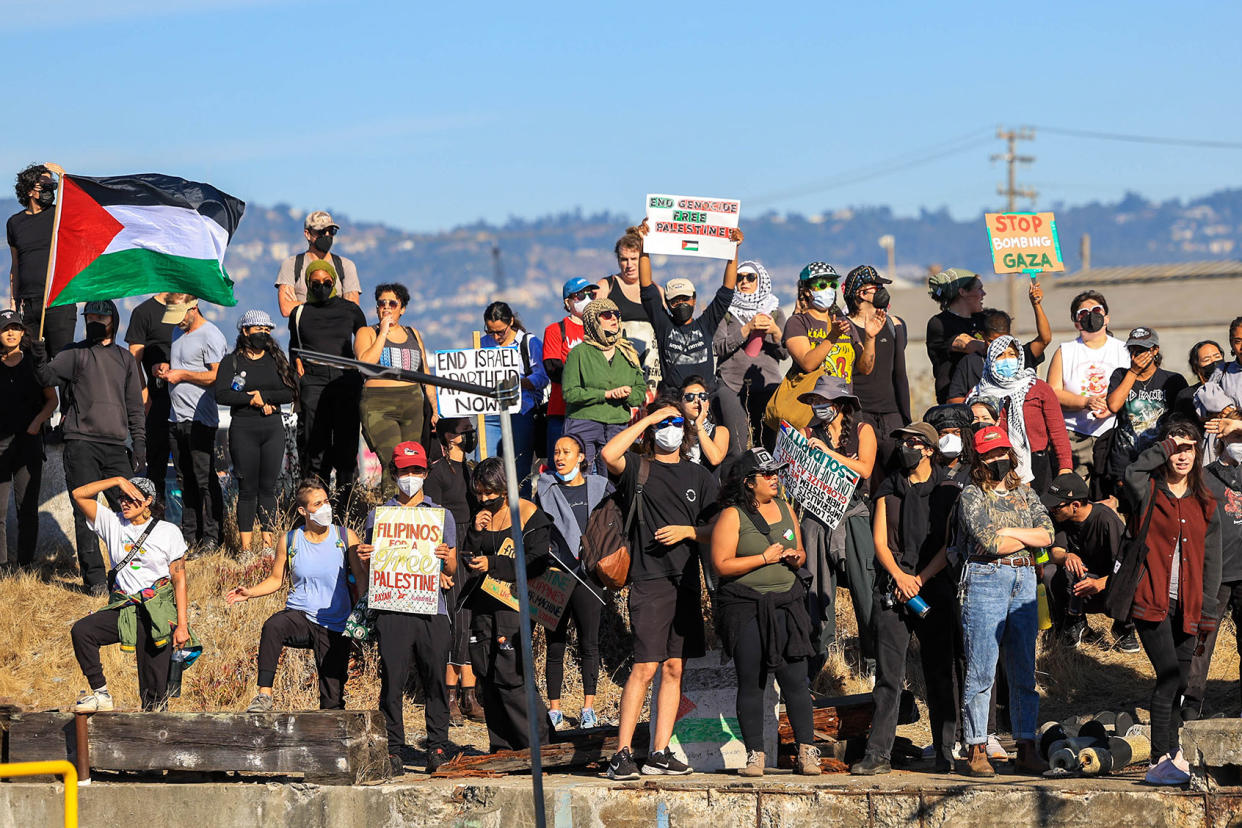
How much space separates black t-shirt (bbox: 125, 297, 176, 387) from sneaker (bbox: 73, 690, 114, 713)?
4.38 meters

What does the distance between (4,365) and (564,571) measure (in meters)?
5.71

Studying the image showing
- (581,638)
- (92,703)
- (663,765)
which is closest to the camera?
(663,765)

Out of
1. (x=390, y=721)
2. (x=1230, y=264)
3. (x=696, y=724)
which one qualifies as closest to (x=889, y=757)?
(x=696, y=724)

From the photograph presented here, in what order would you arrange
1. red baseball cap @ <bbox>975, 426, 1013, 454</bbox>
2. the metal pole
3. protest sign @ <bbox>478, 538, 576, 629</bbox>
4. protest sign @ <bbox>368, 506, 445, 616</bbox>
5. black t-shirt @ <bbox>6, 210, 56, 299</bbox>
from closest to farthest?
the metal pole, red baseball cap @ <bbox>975, 426, 1013, 454</bbox>, protest sign @ <bbox>368, 506, 445, 616</bbox>, protest sign @ <bbox>478, 538, 576, 629</bbox>, black t-shirt @ <bbox>6, 210, 56, 299</bbox>

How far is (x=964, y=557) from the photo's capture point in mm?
9891

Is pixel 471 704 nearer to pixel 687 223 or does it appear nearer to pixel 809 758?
pixel 809 758

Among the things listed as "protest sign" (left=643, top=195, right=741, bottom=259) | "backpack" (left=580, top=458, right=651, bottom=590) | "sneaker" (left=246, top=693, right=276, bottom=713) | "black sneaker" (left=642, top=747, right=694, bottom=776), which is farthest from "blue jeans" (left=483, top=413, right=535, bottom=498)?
"black sneaker" (left=642, top=747, right=694, bottom=776)

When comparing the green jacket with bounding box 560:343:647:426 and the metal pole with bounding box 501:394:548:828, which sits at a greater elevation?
the green jacket with bounding box 560:343:647:426

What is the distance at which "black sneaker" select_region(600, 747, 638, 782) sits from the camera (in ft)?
32.3

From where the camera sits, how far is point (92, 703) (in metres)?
10.4

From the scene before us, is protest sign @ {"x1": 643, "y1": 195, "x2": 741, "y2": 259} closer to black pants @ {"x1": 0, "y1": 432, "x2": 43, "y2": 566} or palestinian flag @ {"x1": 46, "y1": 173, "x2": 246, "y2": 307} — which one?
palestinian flag @ {"x1": 46, "y1": 173, "x2": 246, "y2": 307}

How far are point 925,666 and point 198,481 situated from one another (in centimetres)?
687

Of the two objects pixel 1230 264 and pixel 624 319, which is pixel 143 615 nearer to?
pixel 624 319

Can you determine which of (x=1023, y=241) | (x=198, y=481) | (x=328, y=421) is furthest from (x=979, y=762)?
(x=198, y=481)
